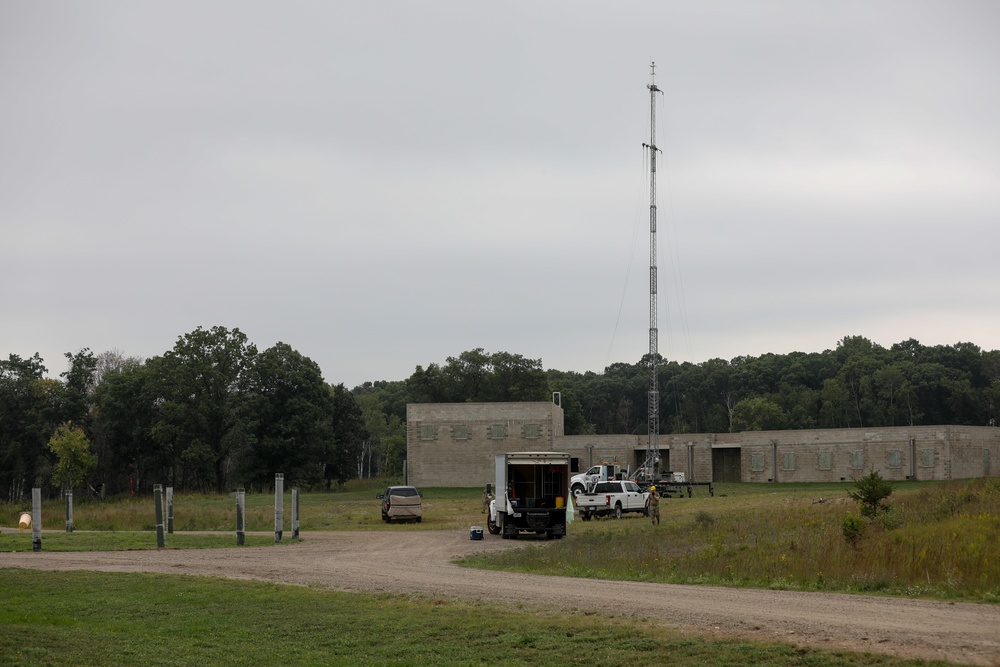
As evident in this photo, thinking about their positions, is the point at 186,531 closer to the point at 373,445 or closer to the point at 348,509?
the point at 348,509

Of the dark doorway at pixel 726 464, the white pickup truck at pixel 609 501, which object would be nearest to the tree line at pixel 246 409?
the dark doorway at pixel 726 464

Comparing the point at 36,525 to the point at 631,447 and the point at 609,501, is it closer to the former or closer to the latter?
the point at 609,501

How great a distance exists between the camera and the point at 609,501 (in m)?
48.4

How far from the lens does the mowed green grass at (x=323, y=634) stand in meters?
13.3

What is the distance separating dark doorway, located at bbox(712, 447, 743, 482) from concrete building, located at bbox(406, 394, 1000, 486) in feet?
0.28

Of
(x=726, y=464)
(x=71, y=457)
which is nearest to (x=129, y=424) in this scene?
(x=71, y=457)

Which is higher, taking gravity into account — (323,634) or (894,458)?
(323,634)

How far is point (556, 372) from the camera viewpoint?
178 meters

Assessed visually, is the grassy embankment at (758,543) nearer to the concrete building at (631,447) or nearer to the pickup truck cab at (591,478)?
the pickup truck cab at (591,478)

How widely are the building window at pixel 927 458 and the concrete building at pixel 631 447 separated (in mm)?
2433

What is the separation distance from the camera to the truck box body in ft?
120

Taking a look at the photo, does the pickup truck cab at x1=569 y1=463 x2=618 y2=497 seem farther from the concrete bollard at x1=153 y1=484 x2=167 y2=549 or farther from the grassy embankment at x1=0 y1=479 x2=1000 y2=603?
the concrete bollard at x1=153 y1=484 x2=167 y2=549

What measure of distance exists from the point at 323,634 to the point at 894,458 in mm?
69436

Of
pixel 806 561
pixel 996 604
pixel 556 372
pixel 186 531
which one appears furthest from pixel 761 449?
pixel 556 372
